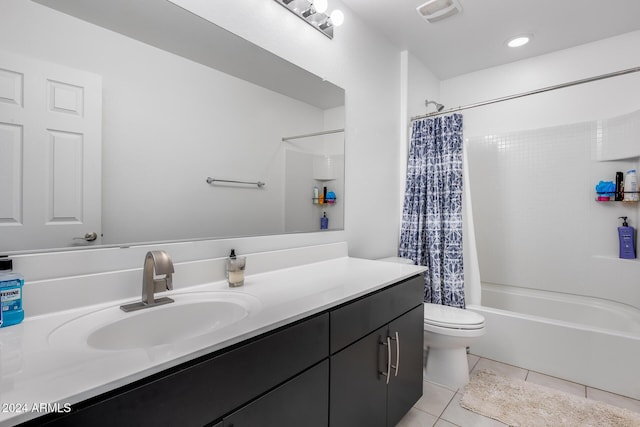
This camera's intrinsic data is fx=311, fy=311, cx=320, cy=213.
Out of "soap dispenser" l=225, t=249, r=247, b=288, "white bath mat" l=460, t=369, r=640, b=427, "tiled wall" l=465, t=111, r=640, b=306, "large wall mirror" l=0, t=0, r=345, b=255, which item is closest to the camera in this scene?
"large wall mirror" l=0, t=0, r=345, b=255

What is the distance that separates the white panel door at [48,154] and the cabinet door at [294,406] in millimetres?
726

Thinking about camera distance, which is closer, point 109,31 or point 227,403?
point 227,403

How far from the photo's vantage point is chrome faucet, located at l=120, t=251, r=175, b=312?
91 centimetres

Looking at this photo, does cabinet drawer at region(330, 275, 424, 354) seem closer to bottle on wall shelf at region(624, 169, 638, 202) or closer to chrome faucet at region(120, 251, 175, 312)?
chrome faucet at region(120, 251, 175, 312)

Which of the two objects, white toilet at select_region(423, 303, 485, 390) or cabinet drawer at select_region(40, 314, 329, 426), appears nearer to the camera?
cabinet drawer at select_region(40, 314, 329, 426)

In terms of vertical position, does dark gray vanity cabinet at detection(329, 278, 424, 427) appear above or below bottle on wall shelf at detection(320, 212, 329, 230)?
below

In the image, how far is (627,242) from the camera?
233 cm

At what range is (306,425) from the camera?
3.07 ft

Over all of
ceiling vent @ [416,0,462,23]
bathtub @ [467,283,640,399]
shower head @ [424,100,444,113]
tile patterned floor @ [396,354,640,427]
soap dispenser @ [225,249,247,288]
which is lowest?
tile patterned floor @ [396,354,640,427]

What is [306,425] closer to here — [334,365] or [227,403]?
[334,365]

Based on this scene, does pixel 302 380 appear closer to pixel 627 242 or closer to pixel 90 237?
pixel 90 237

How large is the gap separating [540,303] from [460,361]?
1328 millimetres

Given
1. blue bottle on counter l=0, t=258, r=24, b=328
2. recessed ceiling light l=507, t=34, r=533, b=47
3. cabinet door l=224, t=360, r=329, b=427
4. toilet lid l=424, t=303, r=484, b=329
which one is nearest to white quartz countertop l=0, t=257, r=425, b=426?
blue bottle on counter l=0, t=258, r=24, b=328

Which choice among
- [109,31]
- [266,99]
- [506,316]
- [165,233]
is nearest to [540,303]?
[506,316]
